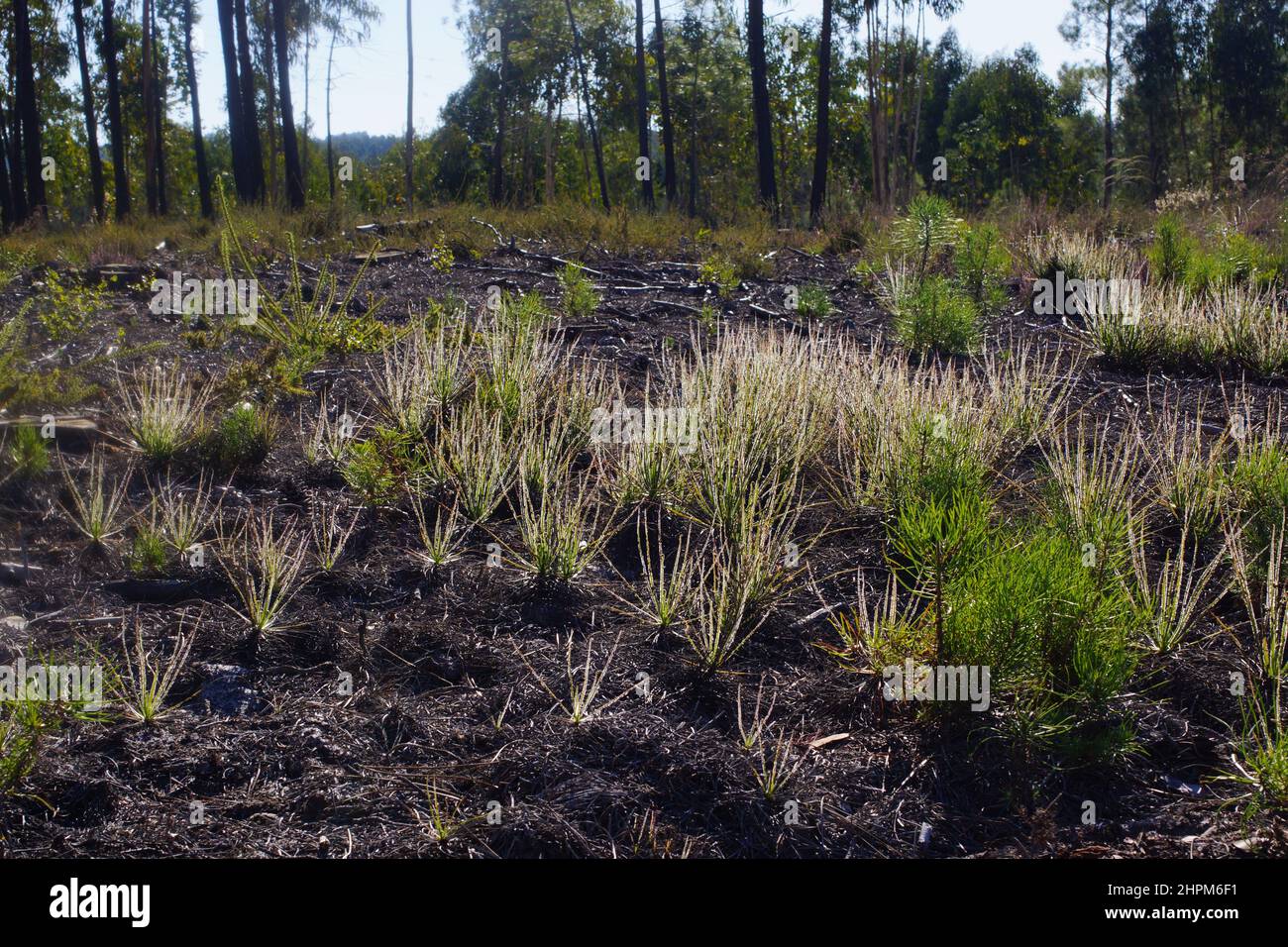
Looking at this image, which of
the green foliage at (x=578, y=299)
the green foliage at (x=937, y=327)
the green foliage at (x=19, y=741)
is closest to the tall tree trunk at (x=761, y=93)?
the green foliage at (x=578, y=299)

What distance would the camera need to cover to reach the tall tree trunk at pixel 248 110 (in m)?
18.4

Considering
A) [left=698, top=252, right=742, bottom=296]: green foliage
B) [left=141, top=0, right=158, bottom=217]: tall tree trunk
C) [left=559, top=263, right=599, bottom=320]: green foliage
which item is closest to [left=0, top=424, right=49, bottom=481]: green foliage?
[left=559, top=263, right=599, bottom=320]: green foliage

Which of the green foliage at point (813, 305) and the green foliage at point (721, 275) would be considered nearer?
the green foliage at point (813, 305)

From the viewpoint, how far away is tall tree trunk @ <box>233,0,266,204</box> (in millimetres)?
18391

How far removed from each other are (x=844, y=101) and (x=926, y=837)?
43841mm

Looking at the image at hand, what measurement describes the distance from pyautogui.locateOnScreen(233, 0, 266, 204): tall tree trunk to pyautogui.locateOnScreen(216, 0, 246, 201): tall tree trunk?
4cm

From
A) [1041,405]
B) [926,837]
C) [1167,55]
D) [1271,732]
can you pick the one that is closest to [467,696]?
[926,837]

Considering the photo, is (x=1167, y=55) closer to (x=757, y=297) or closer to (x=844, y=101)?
(x=844, y=101)

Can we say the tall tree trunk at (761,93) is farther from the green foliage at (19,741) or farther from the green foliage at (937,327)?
the green foliage at (19,741)

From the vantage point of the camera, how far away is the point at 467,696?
3576 mm

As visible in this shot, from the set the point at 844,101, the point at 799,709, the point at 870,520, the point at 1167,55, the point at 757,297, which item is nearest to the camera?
the point at 799,709

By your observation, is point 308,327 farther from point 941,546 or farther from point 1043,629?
point 1043,629

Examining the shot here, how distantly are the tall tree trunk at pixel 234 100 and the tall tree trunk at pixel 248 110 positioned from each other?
0.04 meters

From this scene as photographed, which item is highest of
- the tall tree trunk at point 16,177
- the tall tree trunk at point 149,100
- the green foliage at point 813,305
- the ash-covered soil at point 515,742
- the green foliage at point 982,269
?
the tall tree trunk at point 149,100
